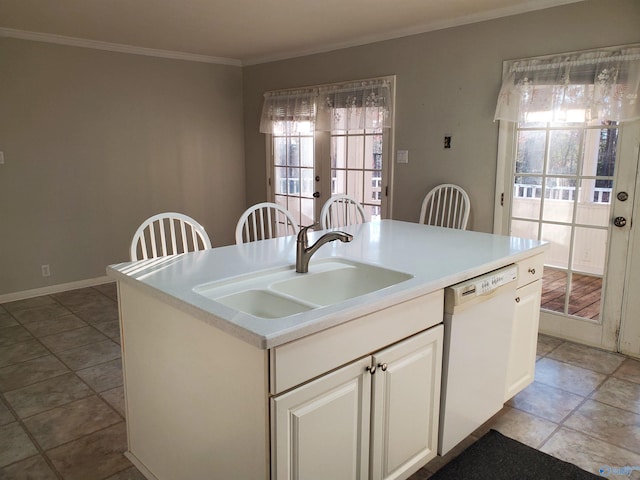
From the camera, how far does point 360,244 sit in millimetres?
2504

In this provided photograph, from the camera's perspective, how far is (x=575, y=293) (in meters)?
3.57

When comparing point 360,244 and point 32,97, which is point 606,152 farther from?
point 32,97

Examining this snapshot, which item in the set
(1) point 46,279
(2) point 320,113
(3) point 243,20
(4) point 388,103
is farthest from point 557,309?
(1) point 46,279

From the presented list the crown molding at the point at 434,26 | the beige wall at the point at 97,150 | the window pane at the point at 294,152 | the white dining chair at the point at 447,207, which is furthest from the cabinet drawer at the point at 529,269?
the beige wall at the point at 97,150

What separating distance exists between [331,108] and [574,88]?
2.26 m

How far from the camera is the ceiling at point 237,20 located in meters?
3.48

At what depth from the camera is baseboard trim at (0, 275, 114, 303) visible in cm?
443

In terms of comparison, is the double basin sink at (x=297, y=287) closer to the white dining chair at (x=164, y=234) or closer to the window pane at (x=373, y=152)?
the white dining chair at (x=164, y=234)

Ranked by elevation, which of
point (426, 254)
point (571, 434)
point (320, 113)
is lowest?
point (571, 434)

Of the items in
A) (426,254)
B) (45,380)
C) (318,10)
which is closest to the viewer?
(426,254)

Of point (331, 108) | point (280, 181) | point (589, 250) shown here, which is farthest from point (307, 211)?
point (589, 250)

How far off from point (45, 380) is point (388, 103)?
11.2 feet

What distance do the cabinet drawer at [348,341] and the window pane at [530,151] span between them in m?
2.23

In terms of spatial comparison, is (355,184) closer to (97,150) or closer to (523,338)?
(97,150)
